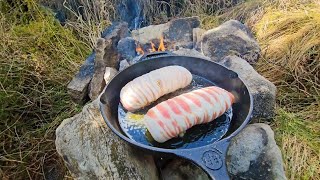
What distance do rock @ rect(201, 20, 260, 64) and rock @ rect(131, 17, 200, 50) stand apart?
21 cm

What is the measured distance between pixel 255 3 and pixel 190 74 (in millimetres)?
2375

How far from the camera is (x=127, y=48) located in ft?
10.2

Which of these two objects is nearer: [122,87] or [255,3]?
[122,87]

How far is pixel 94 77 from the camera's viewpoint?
3.00 metres

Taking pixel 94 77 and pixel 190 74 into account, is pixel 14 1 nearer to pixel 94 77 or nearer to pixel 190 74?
pixel 94 77

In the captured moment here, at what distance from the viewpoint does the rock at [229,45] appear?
3.10m

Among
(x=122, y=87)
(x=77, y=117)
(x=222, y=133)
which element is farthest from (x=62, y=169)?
(x=222, y=133)

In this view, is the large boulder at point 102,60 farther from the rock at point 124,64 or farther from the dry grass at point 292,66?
the dry grass at point 292,66

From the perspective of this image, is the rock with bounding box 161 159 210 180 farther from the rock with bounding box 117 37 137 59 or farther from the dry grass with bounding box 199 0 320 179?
the rock with bounding box 117 37 137 59

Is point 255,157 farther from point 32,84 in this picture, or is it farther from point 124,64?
point 32,84

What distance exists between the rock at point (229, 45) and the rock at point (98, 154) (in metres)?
1.29

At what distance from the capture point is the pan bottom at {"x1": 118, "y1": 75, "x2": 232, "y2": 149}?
2023mm

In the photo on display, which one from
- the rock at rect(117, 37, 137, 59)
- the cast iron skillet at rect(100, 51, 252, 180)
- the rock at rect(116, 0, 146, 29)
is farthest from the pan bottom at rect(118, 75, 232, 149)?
the rock at rect(116, 0, 146, 29)

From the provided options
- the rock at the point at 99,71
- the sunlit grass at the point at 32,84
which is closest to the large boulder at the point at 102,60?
the rock at the point at 99,71
